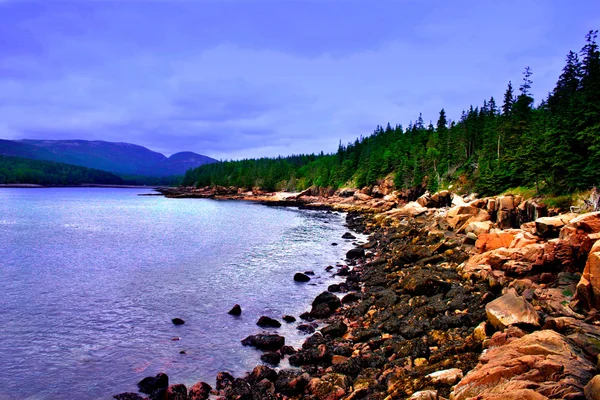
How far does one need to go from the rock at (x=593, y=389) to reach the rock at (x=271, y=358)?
11.0 metres

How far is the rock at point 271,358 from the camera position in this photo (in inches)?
603

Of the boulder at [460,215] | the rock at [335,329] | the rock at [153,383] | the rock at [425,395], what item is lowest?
the rock at [153,383]

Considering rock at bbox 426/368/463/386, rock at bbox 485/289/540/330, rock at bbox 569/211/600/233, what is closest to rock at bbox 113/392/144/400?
rock at bbox 426/368/463/386

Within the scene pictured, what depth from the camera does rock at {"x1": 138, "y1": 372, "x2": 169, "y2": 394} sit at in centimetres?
1337

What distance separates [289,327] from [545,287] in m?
12.8

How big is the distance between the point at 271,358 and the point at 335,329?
377cm

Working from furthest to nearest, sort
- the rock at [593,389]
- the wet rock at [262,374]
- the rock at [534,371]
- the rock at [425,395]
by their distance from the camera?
1. the wet rock at [262,374]
2. the rock at [425,395]
3. the rock at [534,371]
4. the rock at [593,389]

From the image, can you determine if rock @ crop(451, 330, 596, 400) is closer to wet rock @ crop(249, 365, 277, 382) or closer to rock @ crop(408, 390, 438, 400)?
rock @ crop(408, 390, 438, 400)

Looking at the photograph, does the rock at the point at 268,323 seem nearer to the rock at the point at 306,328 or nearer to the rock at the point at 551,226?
the rock at the point at 306,328

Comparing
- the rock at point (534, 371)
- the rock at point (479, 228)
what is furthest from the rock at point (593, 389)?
the rock at point (479, 228)

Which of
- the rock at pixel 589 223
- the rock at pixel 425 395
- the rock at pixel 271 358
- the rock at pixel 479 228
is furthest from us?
the rock at pixel 479 228

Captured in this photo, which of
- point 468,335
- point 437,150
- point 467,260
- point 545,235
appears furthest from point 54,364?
point 437,150

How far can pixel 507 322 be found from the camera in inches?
496

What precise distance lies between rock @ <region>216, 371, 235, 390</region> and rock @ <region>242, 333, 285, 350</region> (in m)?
2.78
